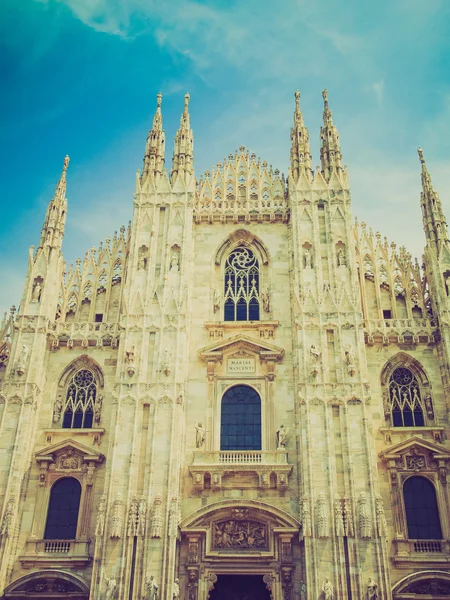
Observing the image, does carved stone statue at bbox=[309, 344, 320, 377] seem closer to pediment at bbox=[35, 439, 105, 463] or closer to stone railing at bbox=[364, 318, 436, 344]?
stone railing at bbox=[364, 318, 436, 344]

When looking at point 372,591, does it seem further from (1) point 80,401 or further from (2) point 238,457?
(1) point 80,401

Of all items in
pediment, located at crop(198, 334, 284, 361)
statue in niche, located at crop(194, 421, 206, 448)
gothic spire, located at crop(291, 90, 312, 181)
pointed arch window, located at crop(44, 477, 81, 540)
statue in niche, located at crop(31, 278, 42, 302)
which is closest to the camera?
pointed arch window, located at crop(44, 477, 81, 540)

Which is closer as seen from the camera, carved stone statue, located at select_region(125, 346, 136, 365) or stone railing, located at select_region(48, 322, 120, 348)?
carved stone statue, located at select_region(125, 346, 136, 365)

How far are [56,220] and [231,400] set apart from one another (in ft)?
33.7

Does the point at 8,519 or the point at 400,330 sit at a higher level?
the point at 400,330

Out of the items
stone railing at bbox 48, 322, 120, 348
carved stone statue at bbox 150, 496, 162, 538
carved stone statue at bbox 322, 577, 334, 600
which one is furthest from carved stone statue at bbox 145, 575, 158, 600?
stone railing at bbox 48, 322, 120, 348

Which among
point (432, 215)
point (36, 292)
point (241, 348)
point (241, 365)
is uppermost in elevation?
point (432, 215)

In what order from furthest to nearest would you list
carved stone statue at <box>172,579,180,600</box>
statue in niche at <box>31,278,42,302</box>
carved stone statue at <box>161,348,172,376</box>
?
1. statue in niche at <box>31,278,42,302</box>
2. carved stone statue at <box>161,348,172,376</box>
3. carved stone statue at <box>172,579,180,600</box>

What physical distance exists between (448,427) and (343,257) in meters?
7.17

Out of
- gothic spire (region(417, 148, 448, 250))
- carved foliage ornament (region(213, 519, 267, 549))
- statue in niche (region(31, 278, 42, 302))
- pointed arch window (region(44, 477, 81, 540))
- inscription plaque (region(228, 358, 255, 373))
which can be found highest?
gothic spire (region(417, 148, 448, 250))

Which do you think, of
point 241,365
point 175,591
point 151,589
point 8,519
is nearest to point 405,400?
point 241,365

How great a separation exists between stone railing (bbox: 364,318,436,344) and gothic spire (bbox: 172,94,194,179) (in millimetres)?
9859

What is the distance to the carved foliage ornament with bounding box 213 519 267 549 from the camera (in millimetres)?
20359

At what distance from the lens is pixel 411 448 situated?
21.5 metres
